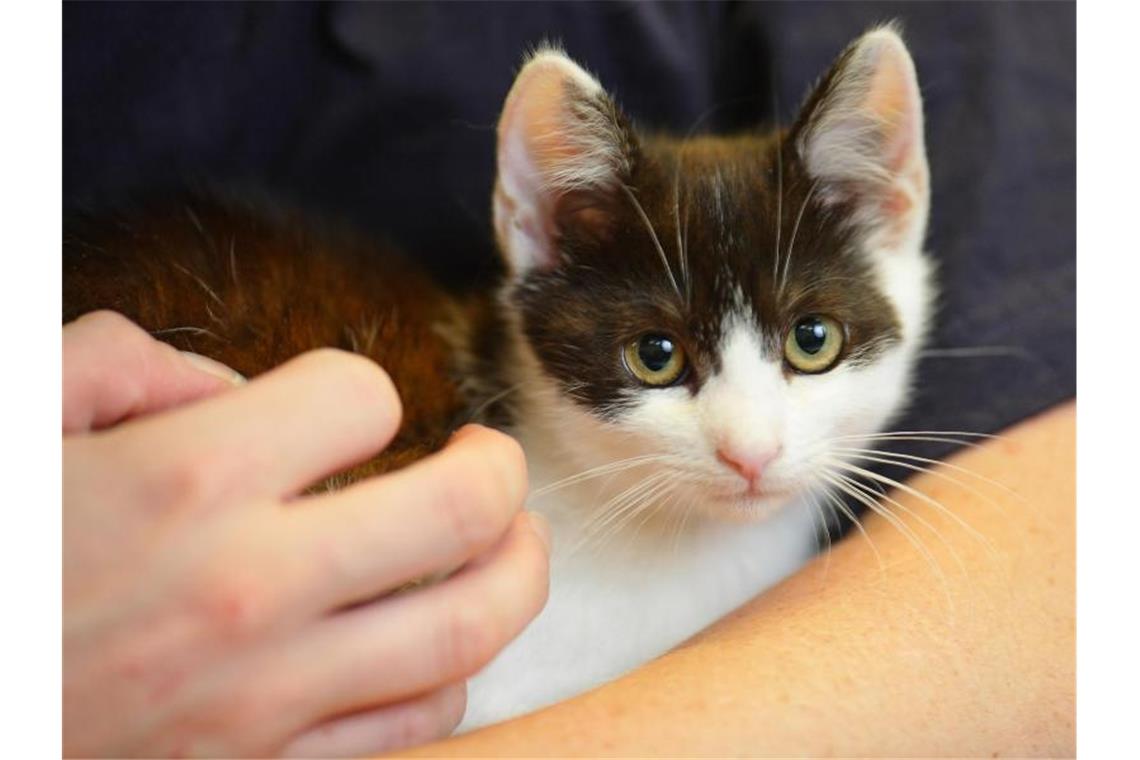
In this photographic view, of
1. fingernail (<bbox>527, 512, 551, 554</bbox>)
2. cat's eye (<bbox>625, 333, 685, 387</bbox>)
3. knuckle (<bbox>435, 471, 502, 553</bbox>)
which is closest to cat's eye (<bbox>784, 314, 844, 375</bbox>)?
cat's eye (<bbox>625, 333, 685, 387</bbox>)

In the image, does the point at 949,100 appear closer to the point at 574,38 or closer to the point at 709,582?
the point at 574,38

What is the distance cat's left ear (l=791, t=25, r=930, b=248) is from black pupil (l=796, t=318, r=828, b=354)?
18 cm

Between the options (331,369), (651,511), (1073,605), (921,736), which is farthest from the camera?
(651,511)

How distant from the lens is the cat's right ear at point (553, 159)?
3.88ft

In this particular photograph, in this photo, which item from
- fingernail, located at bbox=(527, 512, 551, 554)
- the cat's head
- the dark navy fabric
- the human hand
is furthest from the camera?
the dark navy fabric

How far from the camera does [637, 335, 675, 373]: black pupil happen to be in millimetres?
1217

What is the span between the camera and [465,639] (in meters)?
0.90

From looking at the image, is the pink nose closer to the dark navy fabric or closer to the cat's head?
the cat's head

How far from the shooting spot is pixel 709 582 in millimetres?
1334

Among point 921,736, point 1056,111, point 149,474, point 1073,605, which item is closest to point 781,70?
point 1056,111

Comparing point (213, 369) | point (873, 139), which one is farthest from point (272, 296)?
point (873, 139)

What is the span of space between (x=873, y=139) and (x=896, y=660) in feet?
2.03

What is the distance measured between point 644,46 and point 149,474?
0.94 m

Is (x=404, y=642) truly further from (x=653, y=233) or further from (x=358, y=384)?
(x=653, y=233)
